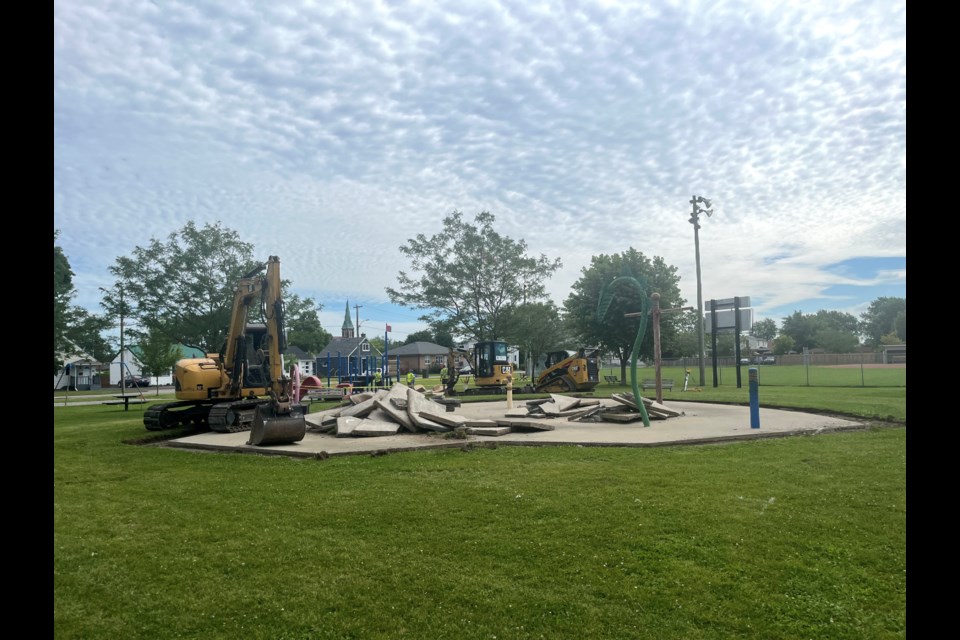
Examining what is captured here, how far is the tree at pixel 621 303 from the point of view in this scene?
3372cm

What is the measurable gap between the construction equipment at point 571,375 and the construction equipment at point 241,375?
589 inches

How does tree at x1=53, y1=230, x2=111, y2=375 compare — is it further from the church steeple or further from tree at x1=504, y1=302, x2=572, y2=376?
the church steeple

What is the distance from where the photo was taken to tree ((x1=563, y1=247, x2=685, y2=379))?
33.7m

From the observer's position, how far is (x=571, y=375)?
28500 millimetres

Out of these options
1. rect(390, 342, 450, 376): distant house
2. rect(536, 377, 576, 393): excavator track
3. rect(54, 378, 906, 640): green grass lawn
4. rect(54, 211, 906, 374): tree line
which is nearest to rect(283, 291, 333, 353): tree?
rect(54, 211, 906, 374): tree line

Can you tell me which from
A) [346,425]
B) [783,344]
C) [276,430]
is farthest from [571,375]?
[276,430]

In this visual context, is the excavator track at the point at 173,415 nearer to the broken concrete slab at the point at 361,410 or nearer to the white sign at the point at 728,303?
the broken concrete slab at the point at 361,410

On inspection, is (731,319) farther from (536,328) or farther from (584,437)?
(584,437)

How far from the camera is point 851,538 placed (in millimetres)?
4953

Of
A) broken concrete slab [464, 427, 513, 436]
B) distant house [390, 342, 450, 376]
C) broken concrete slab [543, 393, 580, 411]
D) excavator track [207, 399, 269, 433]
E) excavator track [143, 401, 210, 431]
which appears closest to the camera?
broken concrete slab [464, 427, 513, 436]

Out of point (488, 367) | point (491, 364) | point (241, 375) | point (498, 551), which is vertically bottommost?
point (498, 551)

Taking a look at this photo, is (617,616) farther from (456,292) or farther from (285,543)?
(456,292)

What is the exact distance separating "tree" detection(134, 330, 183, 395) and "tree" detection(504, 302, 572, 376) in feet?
58.8

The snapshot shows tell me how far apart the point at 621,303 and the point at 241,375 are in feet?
73.9
